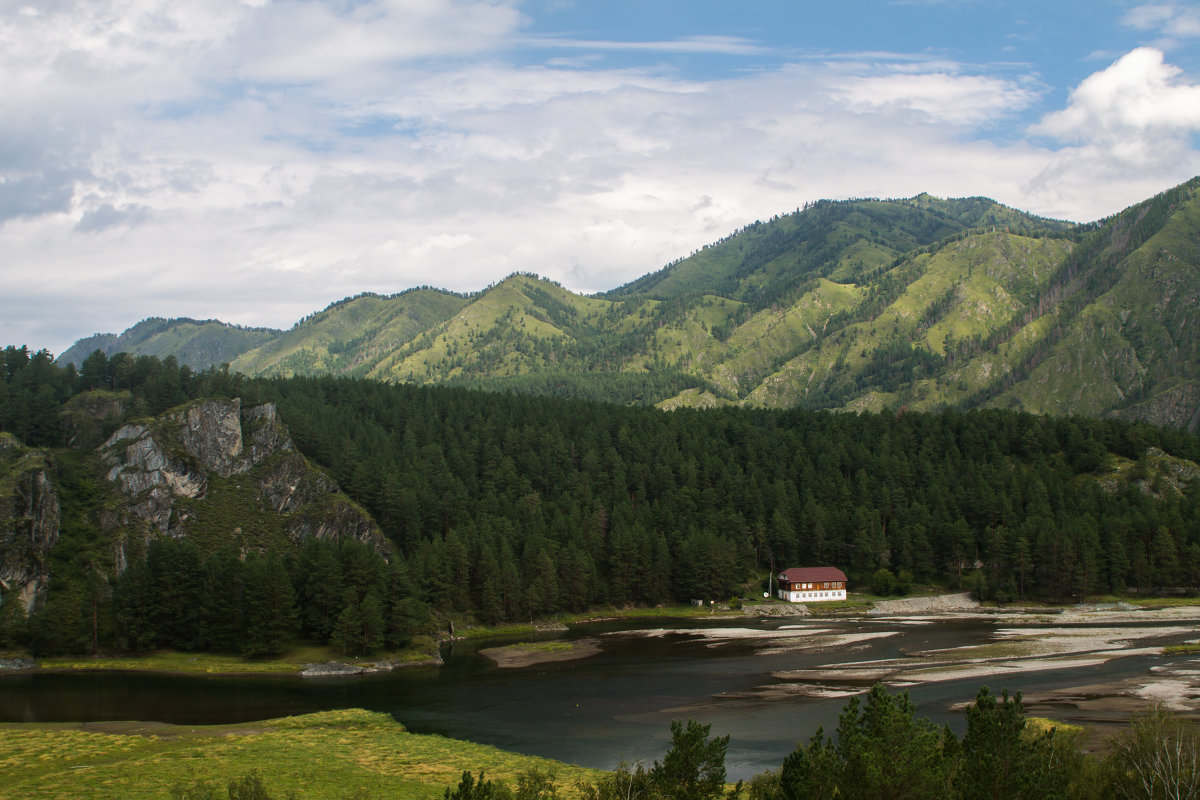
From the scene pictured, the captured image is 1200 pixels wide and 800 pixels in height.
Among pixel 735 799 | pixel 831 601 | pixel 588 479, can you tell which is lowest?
pixel 831 601

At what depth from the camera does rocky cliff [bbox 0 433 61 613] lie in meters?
105

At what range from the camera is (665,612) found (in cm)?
13800

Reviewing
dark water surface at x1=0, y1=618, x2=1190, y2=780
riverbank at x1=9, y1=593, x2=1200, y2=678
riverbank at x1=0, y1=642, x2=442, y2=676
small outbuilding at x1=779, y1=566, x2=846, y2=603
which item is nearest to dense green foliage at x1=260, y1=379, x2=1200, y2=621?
riverbank at x1=9, y1=593, x2=1200, y2=678

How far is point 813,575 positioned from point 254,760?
A: 105372 millimetres

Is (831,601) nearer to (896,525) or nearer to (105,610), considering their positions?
(896,525)

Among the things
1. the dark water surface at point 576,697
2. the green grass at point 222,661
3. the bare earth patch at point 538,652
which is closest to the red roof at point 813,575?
the dark water surface at point 576,697

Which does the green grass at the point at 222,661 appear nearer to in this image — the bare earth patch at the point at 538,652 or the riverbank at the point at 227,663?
the riverbank at the point at 227,663

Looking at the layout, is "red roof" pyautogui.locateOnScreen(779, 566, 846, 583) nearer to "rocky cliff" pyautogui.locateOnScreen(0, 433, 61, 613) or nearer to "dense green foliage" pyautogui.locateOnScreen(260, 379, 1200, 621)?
"dense green foliage" pyautogui.locateOnScreen(260, 379, 1200, 621)

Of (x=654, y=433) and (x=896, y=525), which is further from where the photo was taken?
(x=654, y=433)

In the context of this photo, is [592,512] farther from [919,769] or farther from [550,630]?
[919,769]

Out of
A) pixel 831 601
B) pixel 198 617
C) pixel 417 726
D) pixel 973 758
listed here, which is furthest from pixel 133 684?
pixel 831 601

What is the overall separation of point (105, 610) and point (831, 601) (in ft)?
351

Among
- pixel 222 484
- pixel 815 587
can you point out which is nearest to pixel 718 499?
pixel 815 587

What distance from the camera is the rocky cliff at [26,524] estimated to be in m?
105
